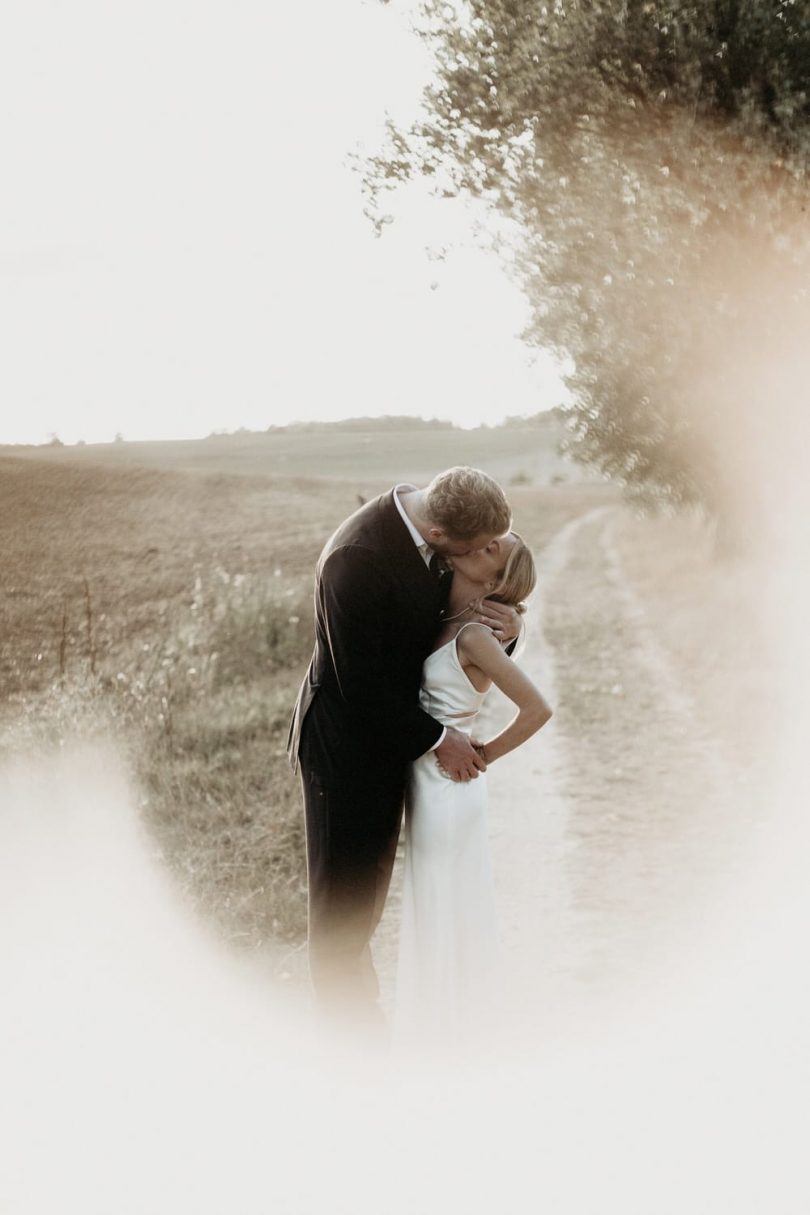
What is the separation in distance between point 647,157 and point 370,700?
18.9ft

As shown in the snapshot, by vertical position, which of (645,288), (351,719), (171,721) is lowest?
(171,721)

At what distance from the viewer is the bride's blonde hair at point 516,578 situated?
3.77 m

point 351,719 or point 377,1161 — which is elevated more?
point 351,719

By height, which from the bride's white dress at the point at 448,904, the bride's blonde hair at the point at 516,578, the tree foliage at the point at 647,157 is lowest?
the bride's white dress at the point at 448,904

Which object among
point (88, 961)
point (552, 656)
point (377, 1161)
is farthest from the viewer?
point (552, 656)

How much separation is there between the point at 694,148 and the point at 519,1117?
6528 millimetres

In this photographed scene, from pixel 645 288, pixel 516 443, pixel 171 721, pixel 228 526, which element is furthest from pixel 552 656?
pixel 516 443

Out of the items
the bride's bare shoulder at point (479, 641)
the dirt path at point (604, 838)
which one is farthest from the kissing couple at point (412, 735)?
the dirt path at point (604, 838)

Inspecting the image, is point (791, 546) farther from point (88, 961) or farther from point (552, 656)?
point (88, 961)

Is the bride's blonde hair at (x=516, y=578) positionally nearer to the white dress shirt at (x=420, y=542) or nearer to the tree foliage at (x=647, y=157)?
the white dress shirt at (x=420, y=542)

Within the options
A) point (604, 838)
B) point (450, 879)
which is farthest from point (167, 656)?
point (450, 879)

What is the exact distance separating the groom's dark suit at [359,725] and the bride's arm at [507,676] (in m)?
0.17

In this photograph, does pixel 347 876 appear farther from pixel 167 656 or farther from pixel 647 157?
pixel 647 157

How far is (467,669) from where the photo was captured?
387 cm
